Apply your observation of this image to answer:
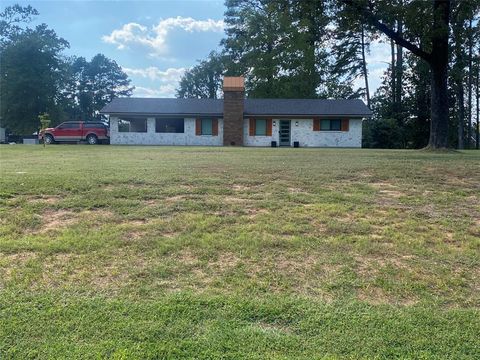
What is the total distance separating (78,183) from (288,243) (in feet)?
11.9

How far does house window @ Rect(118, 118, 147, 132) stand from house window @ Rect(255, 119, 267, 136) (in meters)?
8.30

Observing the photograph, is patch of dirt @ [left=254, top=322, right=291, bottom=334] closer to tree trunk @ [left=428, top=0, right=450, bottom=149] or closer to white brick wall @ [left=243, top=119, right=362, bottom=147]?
tree trunk @ [left=428, top=0, right=450, bottom=149]

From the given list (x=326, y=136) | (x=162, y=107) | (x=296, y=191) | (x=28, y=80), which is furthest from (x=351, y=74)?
(x=296, y=191)

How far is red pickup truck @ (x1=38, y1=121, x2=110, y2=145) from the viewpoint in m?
28.9

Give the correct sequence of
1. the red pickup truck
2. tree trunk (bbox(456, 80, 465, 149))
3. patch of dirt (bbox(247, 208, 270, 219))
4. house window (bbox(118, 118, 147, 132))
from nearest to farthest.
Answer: patch of dirt (bbox(247, 208, 270, 219)) → the red pickup truck → house window (bbox(118, 118, 147, 132)) → tree trunk (bbox(456, 80, 465, 149))

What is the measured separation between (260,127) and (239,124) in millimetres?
1681

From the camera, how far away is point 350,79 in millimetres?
43250

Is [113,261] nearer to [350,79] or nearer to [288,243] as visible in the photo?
[288,243]

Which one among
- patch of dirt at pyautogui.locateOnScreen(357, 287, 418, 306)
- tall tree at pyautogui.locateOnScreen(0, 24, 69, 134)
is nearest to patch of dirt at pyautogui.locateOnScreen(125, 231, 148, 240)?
patch of dirt at pyautogui.locateOnScreen(357, 287, 418, 306)

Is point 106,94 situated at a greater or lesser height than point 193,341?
greater

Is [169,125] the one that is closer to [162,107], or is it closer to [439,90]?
[162,107]

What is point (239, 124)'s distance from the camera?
2950 cm

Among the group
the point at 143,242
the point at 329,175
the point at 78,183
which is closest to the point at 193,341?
the point at 143,242

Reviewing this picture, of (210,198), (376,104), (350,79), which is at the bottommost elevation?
(210,198)
